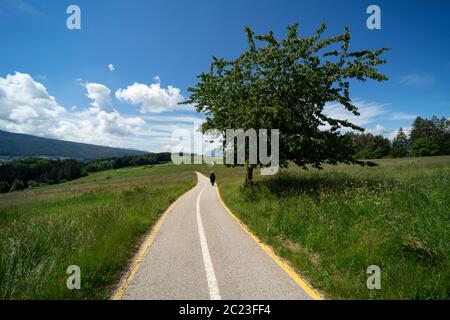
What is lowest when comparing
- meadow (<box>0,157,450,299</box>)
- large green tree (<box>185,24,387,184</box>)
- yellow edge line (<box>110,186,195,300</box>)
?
yellow edge line (<box>110,186,195,300</box>)

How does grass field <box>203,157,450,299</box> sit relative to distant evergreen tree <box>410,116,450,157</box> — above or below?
below

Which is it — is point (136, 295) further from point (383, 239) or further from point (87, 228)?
point (383, 239)

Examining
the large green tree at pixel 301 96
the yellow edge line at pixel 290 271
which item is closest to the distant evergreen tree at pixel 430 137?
the large green tree at pixel 301 96

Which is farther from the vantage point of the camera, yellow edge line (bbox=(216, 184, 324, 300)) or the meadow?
yellow edge line (bbox=(216, 184, 324, 300))

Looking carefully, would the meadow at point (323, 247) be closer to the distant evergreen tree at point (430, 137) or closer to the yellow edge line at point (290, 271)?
the yellow edge line at point (290, 271)

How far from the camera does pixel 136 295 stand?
5105 millimetres

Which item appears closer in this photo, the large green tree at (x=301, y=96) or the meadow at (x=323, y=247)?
the meadow at (x=323, y=247)

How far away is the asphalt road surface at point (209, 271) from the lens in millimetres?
5176

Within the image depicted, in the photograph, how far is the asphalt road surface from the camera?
5.18m

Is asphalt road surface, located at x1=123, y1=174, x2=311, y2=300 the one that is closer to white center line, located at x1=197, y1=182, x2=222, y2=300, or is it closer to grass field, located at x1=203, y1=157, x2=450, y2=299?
white center line, located at x1=197, y1=182, x2=222, y2=300

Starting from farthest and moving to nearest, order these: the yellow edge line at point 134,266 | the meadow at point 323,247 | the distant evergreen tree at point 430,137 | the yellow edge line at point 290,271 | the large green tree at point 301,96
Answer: the distant evergreen tree at point 430,137 → the large green tree at point 301,96 → the yellow edge line at point 134,266 → the yellow edge line at point 290,271 → the meadow at point 323,247

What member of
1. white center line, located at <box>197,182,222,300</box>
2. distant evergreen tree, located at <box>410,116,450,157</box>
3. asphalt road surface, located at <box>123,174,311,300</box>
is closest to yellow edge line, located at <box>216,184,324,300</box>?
asphalt road surface, located at <box>123,174,311,300</box>

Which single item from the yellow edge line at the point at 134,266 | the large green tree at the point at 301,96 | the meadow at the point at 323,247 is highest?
the large green tree at the point at 301,96
